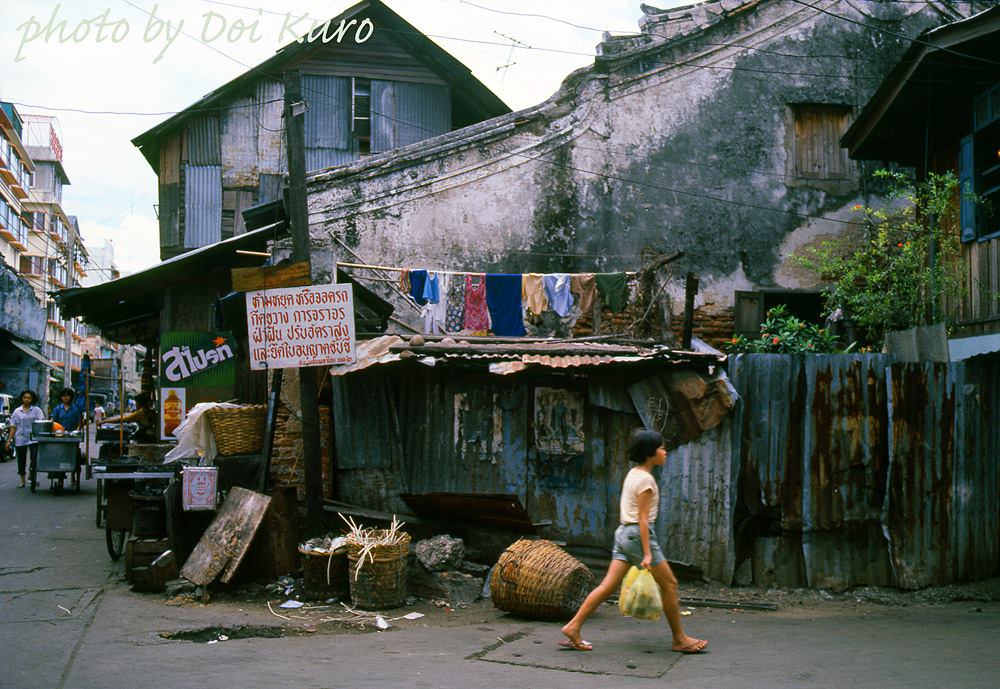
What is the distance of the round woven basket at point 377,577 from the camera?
8367 millimetres

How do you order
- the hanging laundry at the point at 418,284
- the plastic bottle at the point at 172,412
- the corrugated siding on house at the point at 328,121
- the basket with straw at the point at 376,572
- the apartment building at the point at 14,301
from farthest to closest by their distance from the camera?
the apartment building at the point at 14,301
the corrugated siding on house at the point at 328,121
the plastic bottle at the point at 172,412
the hanging laundry at the point at 418,284
the basket with straw at the point at 376,572

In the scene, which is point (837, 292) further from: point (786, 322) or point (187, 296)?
point (187, 296)

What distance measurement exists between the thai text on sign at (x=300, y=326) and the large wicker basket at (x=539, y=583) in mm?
2654

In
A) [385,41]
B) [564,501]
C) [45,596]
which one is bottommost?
[45,596]

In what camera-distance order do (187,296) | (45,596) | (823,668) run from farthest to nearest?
1. (187,296)
2. (45,596)
3. (823,668)

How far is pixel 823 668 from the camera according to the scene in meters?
6.18

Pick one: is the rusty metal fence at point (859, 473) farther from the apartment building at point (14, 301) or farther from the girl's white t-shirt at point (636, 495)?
the apartment building at point (14, 301)

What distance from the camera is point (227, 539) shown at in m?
8.96

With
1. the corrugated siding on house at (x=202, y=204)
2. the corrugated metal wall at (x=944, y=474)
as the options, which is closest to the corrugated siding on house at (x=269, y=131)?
the corrugated siding on house at (x=202, y=204)

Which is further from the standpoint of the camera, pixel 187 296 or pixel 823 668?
pixel 187 296

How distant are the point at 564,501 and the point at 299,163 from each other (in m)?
4.54

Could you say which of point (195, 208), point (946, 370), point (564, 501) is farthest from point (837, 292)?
point (195, 208)

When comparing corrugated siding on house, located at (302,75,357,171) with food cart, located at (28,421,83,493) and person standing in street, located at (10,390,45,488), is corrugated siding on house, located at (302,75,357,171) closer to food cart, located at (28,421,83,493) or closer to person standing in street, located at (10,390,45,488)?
person standing in street, located at (10,390,45,488)

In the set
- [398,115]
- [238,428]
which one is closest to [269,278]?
[238,428]
